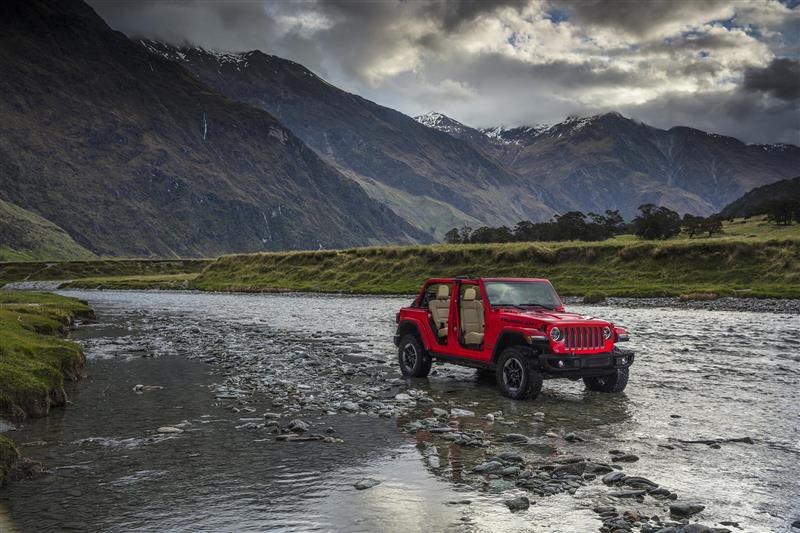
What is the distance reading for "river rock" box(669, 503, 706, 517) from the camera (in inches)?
297

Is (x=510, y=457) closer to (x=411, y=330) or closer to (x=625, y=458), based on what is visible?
(x=625, y=458)

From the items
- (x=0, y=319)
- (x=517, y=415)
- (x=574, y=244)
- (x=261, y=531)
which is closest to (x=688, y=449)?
Answer: (x=517, y=415)

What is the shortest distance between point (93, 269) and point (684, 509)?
162 meters

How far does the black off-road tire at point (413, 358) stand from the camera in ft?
58.9

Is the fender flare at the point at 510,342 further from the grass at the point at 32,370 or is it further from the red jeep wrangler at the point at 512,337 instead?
the grass at the point at 32,370

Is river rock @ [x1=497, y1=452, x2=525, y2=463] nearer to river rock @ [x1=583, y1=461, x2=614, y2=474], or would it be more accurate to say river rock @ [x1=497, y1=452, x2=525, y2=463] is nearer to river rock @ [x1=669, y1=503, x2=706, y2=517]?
river rock @ [x1=583, y1=461, x2=614, y2=474]

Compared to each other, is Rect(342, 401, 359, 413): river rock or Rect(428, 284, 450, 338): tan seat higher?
Rect(428, 284, 450, 338): tan seat

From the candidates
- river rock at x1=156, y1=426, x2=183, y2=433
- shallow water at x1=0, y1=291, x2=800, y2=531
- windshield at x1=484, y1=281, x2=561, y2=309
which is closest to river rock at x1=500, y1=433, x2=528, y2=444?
shallow water at x1=0, y1=291, x2=800, y2=531

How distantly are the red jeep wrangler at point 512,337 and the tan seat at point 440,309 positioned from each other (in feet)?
0.09

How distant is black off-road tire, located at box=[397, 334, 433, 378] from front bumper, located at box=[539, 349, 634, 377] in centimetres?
472

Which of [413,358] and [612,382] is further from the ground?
[413,358]

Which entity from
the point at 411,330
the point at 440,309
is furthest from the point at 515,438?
the point at 411,330

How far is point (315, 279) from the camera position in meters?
88.0

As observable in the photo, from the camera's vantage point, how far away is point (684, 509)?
755 centimetres
